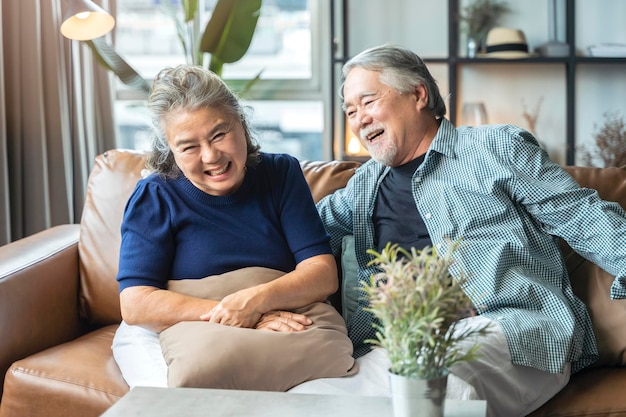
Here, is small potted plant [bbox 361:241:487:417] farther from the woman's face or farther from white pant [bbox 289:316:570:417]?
the woman's face

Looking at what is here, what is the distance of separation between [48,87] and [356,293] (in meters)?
2.26

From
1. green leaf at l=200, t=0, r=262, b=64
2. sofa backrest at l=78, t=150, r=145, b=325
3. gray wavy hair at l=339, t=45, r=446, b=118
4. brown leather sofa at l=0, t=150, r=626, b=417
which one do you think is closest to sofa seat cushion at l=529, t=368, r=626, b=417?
brown leather sofa at l=0, t=150, r=626, b=417

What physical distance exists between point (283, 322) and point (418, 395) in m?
0.68

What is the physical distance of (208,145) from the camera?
1.80 m

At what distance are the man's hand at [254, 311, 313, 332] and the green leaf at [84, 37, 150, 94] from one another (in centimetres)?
203

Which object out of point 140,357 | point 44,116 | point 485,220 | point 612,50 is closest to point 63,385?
point 140,357

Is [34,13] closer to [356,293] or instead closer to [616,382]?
[356,293]

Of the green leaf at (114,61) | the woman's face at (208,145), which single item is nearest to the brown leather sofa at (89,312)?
the woman's face at (208,145)

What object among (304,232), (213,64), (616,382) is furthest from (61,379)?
(213,64)

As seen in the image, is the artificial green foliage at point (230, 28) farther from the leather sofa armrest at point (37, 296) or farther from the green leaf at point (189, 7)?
the leather sofa armrest at point (37, 296)

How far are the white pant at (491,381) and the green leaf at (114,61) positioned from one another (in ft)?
7.11

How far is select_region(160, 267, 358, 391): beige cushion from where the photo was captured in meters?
1.50

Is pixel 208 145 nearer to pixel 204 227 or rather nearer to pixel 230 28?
pixel 204 227

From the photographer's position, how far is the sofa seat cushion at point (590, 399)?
166 centimetres
